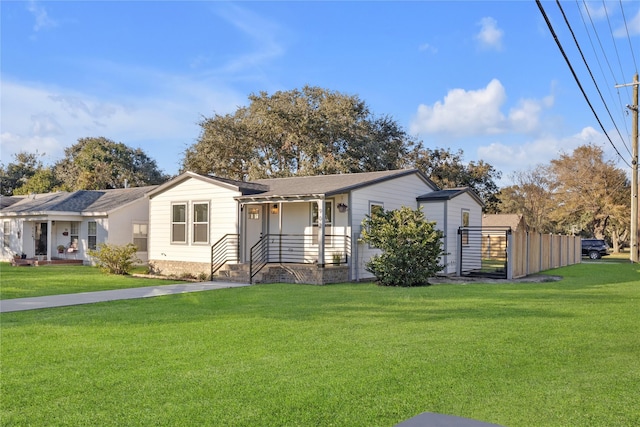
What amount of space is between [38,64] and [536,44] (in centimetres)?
1663

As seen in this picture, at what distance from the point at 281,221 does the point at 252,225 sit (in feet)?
3.77

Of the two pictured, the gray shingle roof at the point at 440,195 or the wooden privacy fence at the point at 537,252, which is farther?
the gray shingle roof at the point at 440,195

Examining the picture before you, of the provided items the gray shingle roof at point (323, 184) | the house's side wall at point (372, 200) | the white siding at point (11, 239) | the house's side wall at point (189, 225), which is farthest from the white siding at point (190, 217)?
the white siding at point (11, 239)

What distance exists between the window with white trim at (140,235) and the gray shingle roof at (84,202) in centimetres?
135

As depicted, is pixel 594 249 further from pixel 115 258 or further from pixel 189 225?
pixel 115 258

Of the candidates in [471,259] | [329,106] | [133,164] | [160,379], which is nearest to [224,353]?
[160,379]

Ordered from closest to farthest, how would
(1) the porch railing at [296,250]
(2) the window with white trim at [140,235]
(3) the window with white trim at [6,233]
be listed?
(1) the porch railing at [296,250] < (2) the window with white trim at [140,235] < (3) the window with white trim at [6,233]

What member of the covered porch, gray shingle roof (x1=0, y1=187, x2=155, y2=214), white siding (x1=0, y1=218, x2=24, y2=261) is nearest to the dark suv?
the covered porch

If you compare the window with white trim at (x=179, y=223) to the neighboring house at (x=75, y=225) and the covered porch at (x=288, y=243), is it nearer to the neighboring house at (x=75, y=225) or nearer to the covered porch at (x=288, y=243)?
the covered porch at (x=288, y=243)

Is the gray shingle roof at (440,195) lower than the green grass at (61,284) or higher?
higher

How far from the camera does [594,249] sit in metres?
36.2

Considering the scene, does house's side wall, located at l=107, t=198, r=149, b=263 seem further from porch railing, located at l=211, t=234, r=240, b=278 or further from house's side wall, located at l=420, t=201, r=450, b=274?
house's side wall, located at l=420, t=201, r=450, b=274

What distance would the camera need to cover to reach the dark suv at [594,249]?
36031 millimetres

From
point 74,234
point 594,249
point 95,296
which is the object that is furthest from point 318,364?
point 594,249
